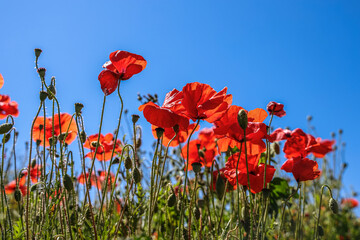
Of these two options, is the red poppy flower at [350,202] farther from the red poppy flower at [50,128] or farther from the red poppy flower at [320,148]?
the red poppy flower at [50,128]

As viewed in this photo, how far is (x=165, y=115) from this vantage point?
1.42 meters

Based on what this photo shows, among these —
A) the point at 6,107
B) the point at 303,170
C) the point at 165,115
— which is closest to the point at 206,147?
the point at 303,170

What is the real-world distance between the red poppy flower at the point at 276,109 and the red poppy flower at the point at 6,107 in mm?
1654

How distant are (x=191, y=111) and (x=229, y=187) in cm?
69

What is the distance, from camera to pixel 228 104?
1.55m

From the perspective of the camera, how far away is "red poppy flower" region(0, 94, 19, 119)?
2.37m

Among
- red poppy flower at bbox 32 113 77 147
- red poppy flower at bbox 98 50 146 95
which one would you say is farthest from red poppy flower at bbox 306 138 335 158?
red poppy flower at bbox 32 113 77 147

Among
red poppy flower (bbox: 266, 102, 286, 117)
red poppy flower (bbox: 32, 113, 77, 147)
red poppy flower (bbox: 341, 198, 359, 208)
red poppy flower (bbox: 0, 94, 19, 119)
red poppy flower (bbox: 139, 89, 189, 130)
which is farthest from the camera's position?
red poppy flower (bbox: 341, 198, 359, 208)

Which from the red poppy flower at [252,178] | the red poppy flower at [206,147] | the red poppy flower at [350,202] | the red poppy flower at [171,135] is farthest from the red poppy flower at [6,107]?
the red poppy flower at [350,202]

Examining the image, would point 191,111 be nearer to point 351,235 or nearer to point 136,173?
point 136,173

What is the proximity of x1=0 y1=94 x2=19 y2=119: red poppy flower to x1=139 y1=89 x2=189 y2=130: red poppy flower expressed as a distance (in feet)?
4.28

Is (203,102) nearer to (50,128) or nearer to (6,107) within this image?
(50,128)

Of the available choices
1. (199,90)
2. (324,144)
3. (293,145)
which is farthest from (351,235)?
(199,90)

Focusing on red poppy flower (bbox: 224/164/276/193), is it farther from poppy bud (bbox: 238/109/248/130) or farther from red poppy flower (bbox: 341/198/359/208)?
red poppy flower (bbox: 341/198/359/208)
